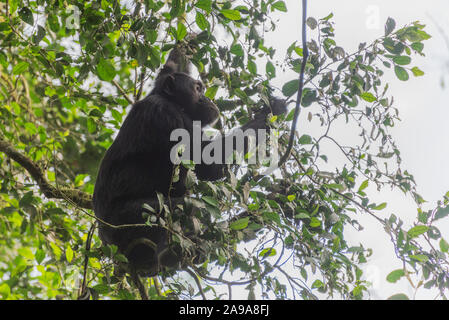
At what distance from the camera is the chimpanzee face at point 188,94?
485 centimetres

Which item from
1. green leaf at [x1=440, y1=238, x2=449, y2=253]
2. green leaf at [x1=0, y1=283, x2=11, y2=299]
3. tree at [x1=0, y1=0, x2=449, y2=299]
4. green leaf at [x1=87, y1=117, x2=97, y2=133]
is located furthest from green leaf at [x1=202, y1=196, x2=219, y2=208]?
green leaf at [x1=0, y1=283, x2=11, y2=299]

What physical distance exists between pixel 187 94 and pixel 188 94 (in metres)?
0.01

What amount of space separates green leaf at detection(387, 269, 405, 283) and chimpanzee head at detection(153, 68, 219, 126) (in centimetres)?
265

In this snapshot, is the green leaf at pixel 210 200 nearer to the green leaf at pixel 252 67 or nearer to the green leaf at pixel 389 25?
the green leaf at pixel 252 67

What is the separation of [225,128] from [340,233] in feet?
4.63

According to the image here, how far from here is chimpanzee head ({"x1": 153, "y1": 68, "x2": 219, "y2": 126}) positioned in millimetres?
4863

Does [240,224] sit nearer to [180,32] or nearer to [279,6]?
[180,32]

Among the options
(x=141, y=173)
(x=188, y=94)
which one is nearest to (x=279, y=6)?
(x=188, y=94)

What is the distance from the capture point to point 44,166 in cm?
494

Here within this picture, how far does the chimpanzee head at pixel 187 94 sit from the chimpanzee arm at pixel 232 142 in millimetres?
677

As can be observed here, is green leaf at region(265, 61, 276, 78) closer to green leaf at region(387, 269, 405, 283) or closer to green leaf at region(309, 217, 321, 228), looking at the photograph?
green leaf at region(309, 217, 321, 228)

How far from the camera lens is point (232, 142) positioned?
13.5 ft
